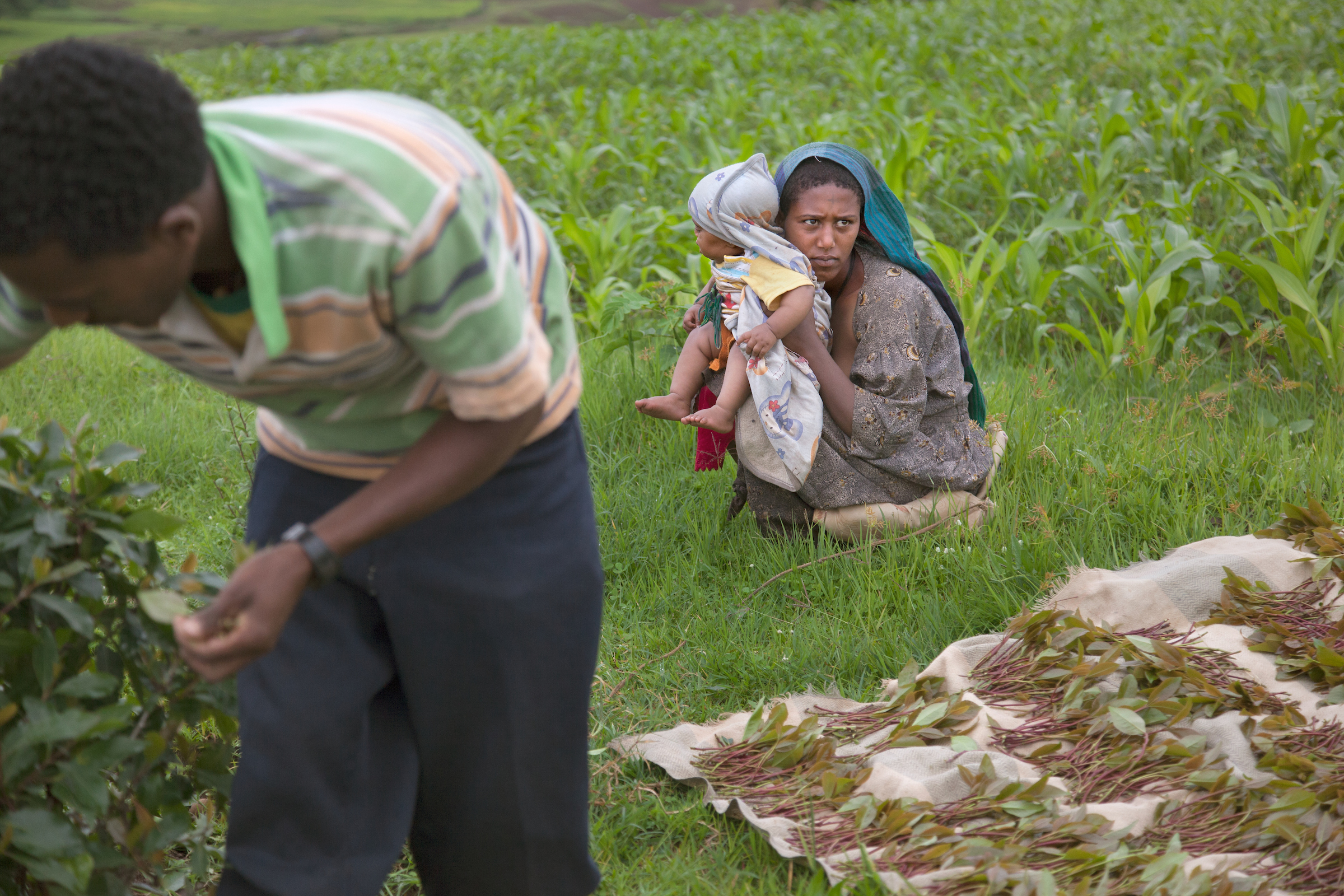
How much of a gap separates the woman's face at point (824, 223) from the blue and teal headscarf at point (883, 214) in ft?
0.18

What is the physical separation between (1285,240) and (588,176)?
4.16 metres

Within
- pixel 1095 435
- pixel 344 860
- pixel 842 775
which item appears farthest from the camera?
pixel 1095 435

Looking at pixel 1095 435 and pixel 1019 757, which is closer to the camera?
pixel 1019 757

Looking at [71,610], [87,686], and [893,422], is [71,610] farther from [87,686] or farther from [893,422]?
[893,422]

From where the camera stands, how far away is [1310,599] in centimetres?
284

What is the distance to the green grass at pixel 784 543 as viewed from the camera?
253 centimetres

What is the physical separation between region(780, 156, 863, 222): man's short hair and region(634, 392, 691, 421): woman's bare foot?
0.67 metres

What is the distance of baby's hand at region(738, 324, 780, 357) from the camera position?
10.3 ft

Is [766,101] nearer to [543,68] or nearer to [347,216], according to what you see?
[543,68]

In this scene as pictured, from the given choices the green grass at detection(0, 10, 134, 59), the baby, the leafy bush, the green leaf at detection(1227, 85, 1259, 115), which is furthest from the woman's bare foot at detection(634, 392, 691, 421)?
the green grass at detection(0, 10, 134, 59)

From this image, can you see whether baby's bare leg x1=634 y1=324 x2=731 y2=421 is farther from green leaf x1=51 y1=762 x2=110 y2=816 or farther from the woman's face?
green leaf x1=51 y1=762 x2=110 y2=816

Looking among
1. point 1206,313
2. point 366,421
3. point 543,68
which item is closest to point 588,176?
point 1206,313

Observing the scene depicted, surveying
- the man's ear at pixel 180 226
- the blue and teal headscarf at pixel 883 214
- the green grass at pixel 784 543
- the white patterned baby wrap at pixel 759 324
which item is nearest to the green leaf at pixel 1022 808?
the green grass at pixel 784 543

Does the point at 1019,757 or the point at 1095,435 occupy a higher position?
the point at 1095,435
